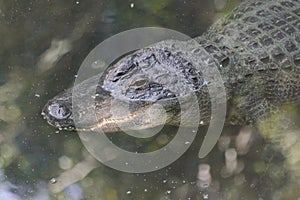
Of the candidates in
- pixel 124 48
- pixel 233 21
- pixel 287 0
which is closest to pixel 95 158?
pixel 124 48

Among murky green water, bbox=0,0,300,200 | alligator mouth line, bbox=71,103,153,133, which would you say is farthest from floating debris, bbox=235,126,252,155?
alligator mouth line, bbox=71,103,153,133

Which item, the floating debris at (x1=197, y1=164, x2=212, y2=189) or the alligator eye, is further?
the floating debris at (x1=197, y1=164, x2=212, y2=189)

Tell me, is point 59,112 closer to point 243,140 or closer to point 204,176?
point 204,176

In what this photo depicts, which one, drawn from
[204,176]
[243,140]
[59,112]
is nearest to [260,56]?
[243,140]

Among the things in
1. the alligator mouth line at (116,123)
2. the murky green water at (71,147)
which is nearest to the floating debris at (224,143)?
the murky green water at (71,147)

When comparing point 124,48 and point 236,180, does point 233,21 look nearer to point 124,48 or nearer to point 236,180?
point 124,48

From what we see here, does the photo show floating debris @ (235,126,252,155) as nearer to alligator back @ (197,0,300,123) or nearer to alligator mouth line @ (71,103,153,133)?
alligator back @ (197,0,300,123)
